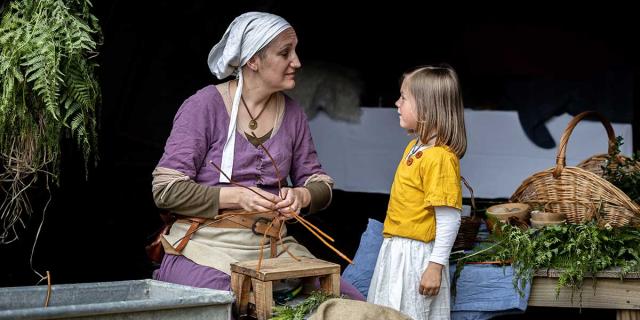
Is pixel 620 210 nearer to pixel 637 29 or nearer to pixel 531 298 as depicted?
pixel 531 298

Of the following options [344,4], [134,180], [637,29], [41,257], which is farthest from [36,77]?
[637,29]

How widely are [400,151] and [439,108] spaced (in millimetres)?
3354

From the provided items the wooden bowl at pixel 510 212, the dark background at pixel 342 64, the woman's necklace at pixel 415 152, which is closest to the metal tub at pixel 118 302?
the woman's necklace at pixel 415 152

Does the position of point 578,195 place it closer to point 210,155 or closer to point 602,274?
point 602,274

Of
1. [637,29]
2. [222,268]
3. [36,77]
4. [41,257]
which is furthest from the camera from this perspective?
[637,29]

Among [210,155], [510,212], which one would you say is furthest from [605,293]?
[210,155]

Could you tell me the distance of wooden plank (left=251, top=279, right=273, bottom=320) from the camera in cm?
285

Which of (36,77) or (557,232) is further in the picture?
(557,232)

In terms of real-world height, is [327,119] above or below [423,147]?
above

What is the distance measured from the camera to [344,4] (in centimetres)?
660

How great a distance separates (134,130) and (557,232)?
136 inches

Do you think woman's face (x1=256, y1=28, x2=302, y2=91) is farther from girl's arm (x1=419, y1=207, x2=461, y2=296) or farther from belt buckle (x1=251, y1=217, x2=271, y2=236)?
girl's arm (x1=419, y1=207, x2=461, y2=296)

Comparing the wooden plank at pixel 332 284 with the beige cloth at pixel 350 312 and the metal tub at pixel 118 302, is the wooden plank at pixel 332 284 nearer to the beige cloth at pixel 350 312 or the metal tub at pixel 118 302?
the beige cloth at pixel 350 312

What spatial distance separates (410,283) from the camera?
3441 mm
